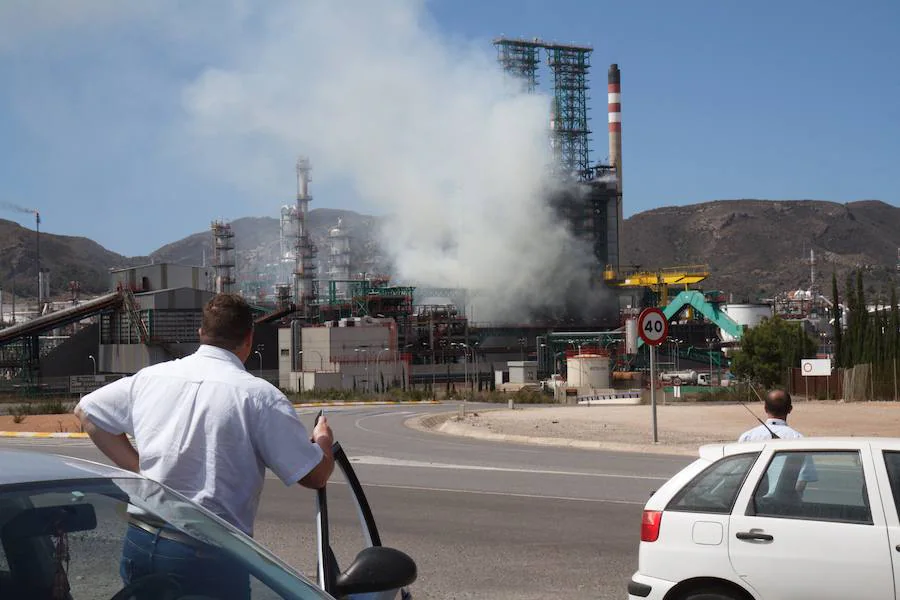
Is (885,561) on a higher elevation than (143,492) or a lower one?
lower

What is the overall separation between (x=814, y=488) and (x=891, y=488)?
42 centimetres

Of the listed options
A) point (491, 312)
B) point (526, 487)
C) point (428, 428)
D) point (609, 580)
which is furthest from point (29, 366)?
point (609, 580)

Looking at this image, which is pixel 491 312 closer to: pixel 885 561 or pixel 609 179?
pixel 609 179

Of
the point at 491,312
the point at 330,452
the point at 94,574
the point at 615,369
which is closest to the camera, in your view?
the point at 94,574

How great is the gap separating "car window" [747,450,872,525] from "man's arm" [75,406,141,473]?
3.46m

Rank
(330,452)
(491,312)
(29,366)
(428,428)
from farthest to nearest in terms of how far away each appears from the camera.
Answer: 1. (491,312)
2. (29,366)
3. (428,428)
4. (330,452)

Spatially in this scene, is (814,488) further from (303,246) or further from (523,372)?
(303,246)

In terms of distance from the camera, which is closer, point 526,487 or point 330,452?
point 330,452

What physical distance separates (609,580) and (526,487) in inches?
261

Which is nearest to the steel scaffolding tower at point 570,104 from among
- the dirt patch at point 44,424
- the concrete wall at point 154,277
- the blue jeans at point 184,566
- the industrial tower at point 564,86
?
the industrial tower at point 564,86

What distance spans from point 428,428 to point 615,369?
199ft

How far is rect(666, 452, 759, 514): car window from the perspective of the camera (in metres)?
6.26

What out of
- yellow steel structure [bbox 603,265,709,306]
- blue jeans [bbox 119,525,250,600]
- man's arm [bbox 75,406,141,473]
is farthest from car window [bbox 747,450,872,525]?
yellow steel structure [bbox 603,265,709,306]

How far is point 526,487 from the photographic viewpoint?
50.2ft
